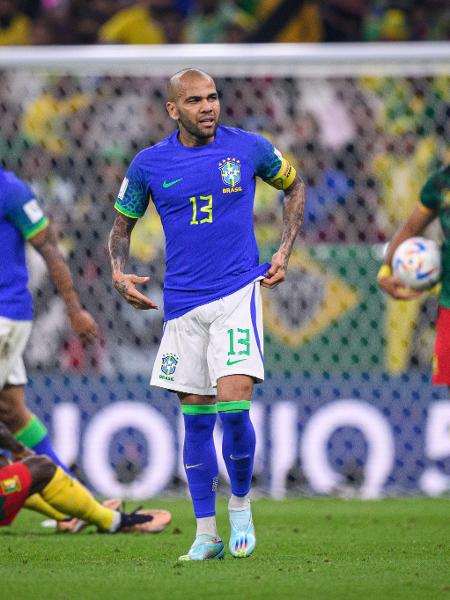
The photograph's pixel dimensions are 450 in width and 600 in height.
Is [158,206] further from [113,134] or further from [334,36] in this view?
[334,36]

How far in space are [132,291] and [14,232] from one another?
1.41 m

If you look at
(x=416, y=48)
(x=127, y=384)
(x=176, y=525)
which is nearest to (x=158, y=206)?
(x=176, y=525)

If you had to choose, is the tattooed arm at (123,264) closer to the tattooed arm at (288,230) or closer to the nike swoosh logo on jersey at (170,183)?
the nike swoosh logo on jersey at (170,183)

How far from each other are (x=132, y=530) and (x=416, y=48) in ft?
13.0

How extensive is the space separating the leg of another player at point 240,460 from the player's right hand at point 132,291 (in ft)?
1.43

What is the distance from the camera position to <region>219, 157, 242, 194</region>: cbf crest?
5.83 meters

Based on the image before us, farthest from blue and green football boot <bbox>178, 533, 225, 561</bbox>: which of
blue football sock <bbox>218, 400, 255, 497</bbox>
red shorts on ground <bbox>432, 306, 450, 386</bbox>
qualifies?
red shorts on ground <bbox>432, 306, 450, 386</bbox>

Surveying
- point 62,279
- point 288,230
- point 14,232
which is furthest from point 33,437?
point 288,230

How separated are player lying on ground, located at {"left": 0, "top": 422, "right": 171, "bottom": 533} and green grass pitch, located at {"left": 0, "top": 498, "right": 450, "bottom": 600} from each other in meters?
0.10

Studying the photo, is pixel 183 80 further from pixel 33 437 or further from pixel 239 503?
pixel 33 437

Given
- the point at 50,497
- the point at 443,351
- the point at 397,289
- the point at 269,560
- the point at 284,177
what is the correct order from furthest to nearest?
the point at 397,289 → the point at 443,351 → the point at 50,497 → the point at 284,177 → the point at 269,560

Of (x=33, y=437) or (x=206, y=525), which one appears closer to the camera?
(x=206, y=525)

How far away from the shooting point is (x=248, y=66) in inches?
366

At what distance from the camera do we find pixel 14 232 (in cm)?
692
